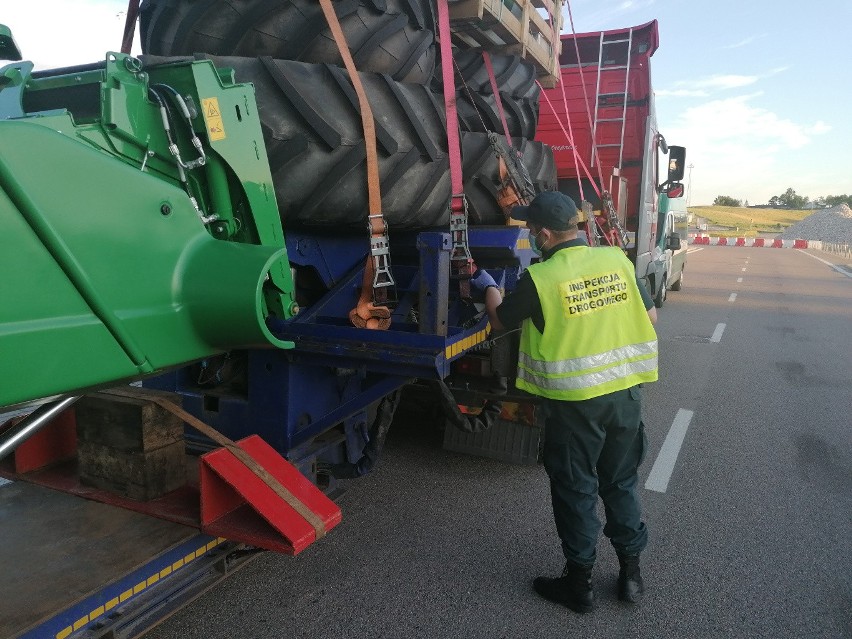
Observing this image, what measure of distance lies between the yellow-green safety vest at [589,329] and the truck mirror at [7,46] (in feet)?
6.63

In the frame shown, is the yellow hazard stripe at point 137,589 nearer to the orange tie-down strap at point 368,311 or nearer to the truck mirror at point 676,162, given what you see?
the orange tie-down strap at point 368,311

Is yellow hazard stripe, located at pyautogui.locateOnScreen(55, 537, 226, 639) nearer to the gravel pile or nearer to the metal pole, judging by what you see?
the metal pole

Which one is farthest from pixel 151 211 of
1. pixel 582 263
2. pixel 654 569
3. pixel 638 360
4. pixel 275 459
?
pixel 654 569

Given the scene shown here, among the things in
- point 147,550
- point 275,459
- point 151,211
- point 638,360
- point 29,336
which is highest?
point 151,211

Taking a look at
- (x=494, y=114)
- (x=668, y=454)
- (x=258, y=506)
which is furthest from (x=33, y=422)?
(x=668, y=454)

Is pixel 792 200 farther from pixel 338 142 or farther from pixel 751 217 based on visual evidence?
pixel 338 142

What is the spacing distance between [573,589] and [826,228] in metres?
63.9

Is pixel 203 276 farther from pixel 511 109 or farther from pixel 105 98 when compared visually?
pixel 511 109

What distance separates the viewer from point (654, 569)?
3336 mm

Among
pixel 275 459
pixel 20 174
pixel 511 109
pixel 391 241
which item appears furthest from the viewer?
pixel 511 109

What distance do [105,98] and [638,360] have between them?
233 cm

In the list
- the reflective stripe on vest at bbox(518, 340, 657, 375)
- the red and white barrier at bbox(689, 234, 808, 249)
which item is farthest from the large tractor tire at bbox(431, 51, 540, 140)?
the red and white barrier at bbox(689, 234, 808, 249)

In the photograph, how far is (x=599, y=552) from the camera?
3.50 m

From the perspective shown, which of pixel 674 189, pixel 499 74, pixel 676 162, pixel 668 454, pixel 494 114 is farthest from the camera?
pixel 674 189
